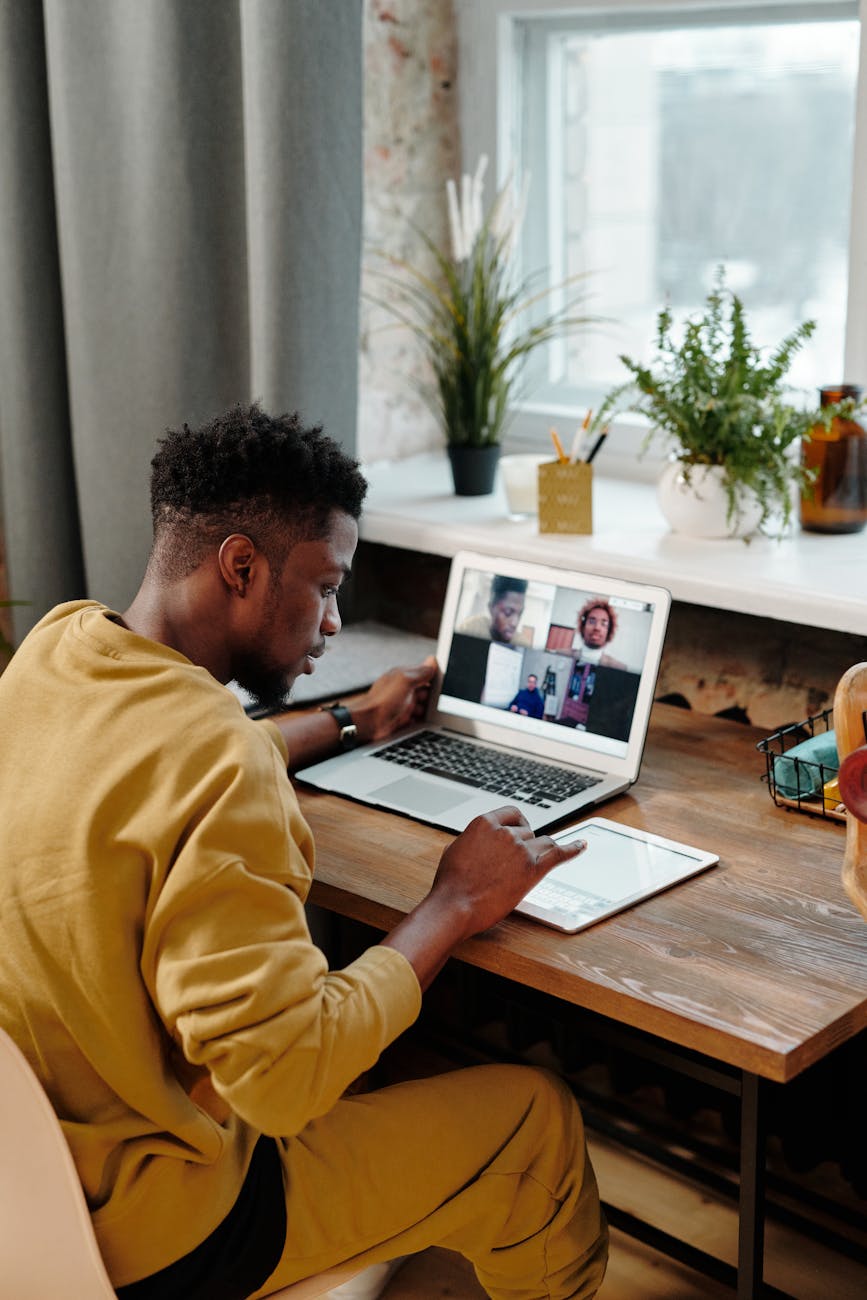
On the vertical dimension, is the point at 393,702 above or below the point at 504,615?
below

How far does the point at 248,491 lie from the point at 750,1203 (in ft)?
2.74

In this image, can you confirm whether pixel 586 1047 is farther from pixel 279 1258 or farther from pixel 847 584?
pixel 279 1258

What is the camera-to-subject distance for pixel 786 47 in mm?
2148

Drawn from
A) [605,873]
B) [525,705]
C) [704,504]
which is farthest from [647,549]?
[605,873]

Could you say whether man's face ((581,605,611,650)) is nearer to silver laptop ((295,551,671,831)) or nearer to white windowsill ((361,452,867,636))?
silver laptop ((295,551,671,831))

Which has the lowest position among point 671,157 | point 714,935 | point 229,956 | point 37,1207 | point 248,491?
point 37,1207

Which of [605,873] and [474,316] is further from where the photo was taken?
[474,316]

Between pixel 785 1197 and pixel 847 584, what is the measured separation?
2.85ft

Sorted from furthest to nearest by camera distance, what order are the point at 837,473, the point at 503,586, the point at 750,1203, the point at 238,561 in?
the point at 837,473 → the point at 503,586 → the point at 750,1203 → the point at 238,561

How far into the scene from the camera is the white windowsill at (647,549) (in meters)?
1.79

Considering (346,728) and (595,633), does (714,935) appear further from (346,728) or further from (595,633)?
(346,728)

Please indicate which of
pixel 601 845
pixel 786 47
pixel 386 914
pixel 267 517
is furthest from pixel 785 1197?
pixel 786 47

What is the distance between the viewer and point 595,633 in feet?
5.72

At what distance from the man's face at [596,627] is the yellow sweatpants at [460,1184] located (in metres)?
0.51
